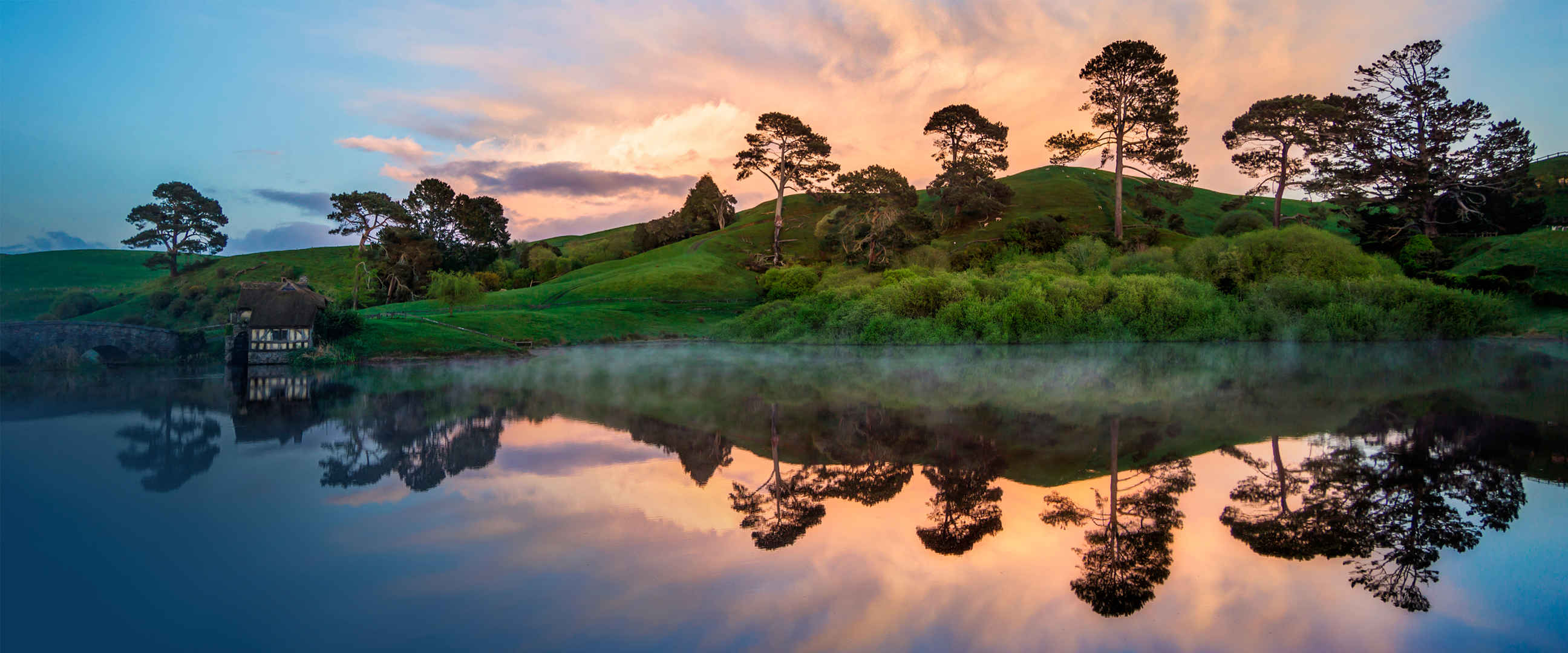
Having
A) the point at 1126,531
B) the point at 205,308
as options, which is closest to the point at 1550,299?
the point at 1126,531

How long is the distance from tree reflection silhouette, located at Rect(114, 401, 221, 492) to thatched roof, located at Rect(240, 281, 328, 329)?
1510 cm

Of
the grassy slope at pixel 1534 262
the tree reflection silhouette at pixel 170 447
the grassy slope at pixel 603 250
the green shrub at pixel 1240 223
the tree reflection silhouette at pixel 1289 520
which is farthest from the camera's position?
the grassy slope at pixel 603 250

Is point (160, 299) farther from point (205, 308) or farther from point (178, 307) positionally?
point (205, 308)

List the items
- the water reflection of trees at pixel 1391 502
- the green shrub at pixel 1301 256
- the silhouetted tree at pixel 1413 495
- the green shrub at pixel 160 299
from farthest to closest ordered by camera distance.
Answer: the green shrub at pixel 160 299 → the green shrub at pixel 1301 256 → the water reflection of trees at pixel 1391 502 → the silhouetted tree at pixel 1413 495

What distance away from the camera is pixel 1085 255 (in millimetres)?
46531

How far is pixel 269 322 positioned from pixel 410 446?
22972mm

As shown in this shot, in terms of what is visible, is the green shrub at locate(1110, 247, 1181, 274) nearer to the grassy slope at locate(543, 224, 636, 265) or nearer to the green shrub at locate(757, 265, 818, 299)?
the green shrub at locate(757, 265, 818, 299)

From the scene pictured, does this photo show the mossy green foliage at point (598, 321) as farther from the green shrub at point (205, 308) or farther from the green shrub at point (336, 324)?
the green shrub at point (205, 308)

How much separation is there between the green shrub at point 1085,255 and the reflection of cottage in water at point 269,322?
42.7 meters

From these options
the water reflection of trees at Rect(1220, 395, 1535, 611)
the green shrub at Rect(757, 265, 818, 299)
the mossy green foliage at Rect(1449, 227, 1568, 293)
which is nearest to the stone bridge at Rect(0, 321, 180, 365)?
the green shrub at Rect(757, 265, 818, 299)

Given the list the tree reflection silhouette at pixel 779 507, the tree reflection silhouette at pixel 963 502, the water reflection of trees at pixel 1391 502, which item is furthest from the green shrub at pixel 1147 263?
the tree reflection silhouette at pixel 779 507

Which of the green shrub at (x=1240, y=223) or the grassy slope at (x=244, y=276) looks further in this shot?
the green shrub at (x=1240, y=223)

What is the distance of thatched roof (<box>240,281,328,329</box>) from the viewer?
29312 mm

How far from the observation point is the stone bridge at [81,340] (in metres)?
26.6
